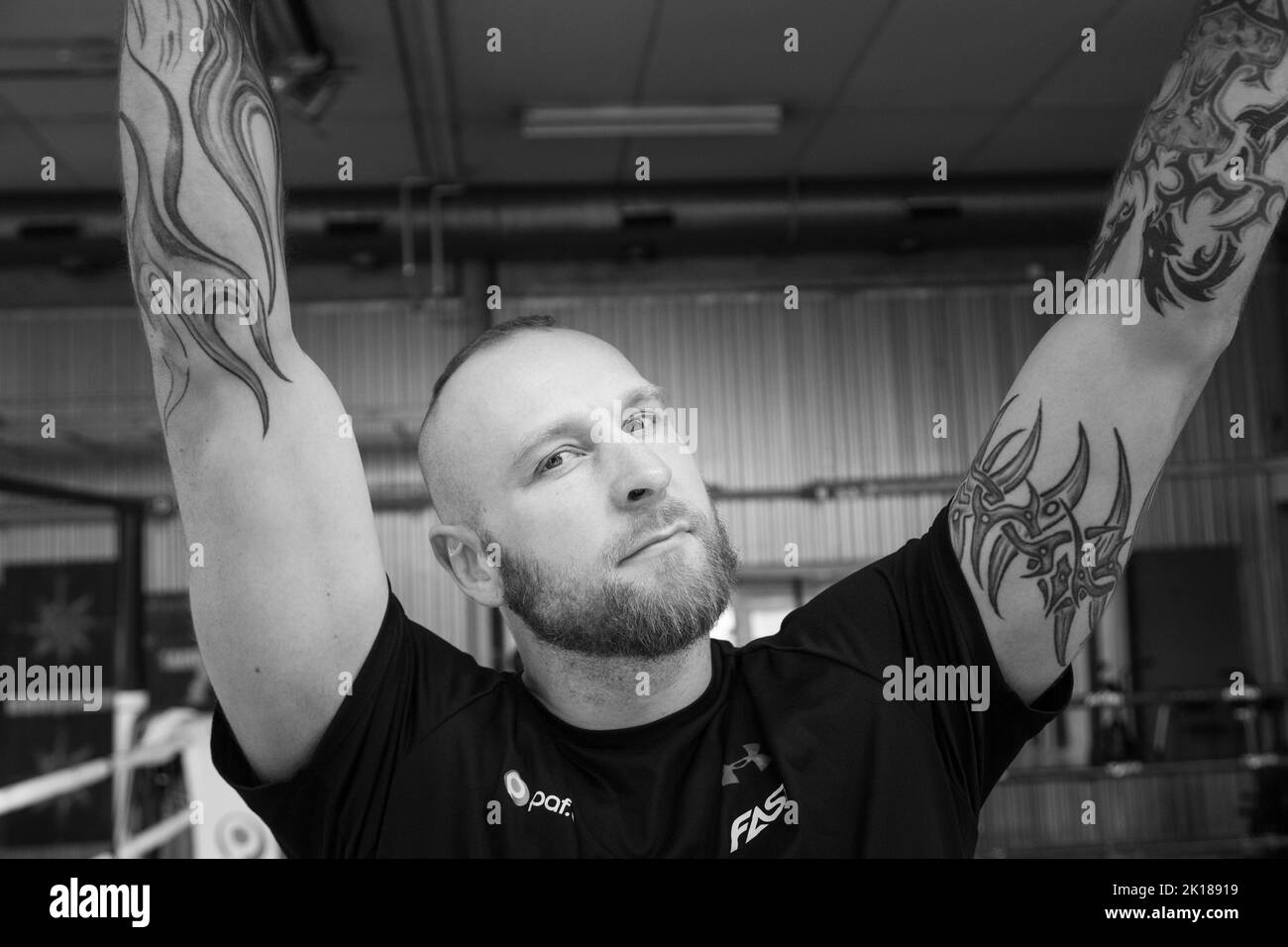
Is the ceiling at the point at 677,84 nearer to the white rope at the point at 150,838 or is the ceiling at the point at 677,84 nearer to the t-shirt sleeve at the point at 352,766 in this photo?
the white rope at the point at 150,838

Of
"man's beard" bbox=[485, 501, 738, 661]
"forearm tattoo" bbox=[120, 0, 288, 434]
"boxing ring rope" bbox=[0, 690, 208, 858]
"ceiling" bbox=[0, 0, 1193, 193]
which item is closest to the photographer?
"forearm tattoo" bbox=[120, 0, 288, 434]

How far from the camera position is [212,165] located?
692 mm

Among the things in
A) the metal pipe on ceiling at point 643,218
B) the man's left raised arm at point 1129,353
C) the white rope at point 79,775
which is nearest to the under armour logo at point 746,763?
the man's left raised arm at point 1129,353

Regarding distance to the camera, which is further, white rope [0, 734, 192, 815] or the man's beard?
white rope [0, 734, 192, 815]

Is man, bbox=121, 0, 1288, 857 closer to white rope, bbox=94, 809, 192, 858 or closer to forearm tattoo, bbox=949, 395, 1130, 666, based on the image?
forearm tattoo, bbox=949, 395, 1130, 666

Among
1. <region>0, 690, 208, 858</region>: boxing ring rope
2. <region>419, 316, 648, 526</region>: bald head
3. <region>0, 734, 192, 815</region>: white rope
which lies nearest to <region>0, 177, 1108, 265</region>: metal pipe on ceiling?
<region>0, 690, 208, 858</region>: boxing ring rope

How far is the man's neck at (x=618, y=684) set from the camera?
82 cm

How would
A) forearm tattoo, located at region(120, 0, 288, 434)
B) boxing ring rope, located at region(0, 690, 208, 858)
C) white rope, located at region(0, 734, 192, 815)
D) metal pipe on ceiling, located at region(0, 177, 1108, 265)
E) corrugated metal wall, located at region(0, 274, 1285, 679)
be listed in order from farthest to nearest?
corrugated metal wall, located at region(0, 274, 1285, 679) → metal pipe on ceiling, located at region(0, 177, 1108, 265) → boxing ring rope, located at region(0, 690, 208, 858) → white rope, located at region(0, 734, 192, 815) → forearm tattoo, located at region(120, 0, 288, 434)

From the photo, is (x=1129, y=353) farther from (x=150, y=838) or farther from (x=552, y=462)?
(x=150, y=838)

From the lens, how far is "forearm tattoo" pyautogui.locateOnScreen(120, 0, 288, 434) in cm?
69

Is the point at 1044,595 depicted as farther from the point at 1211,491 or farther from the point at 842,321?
the point at 1211,491

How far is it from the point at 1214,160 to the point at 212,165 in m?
0.66
